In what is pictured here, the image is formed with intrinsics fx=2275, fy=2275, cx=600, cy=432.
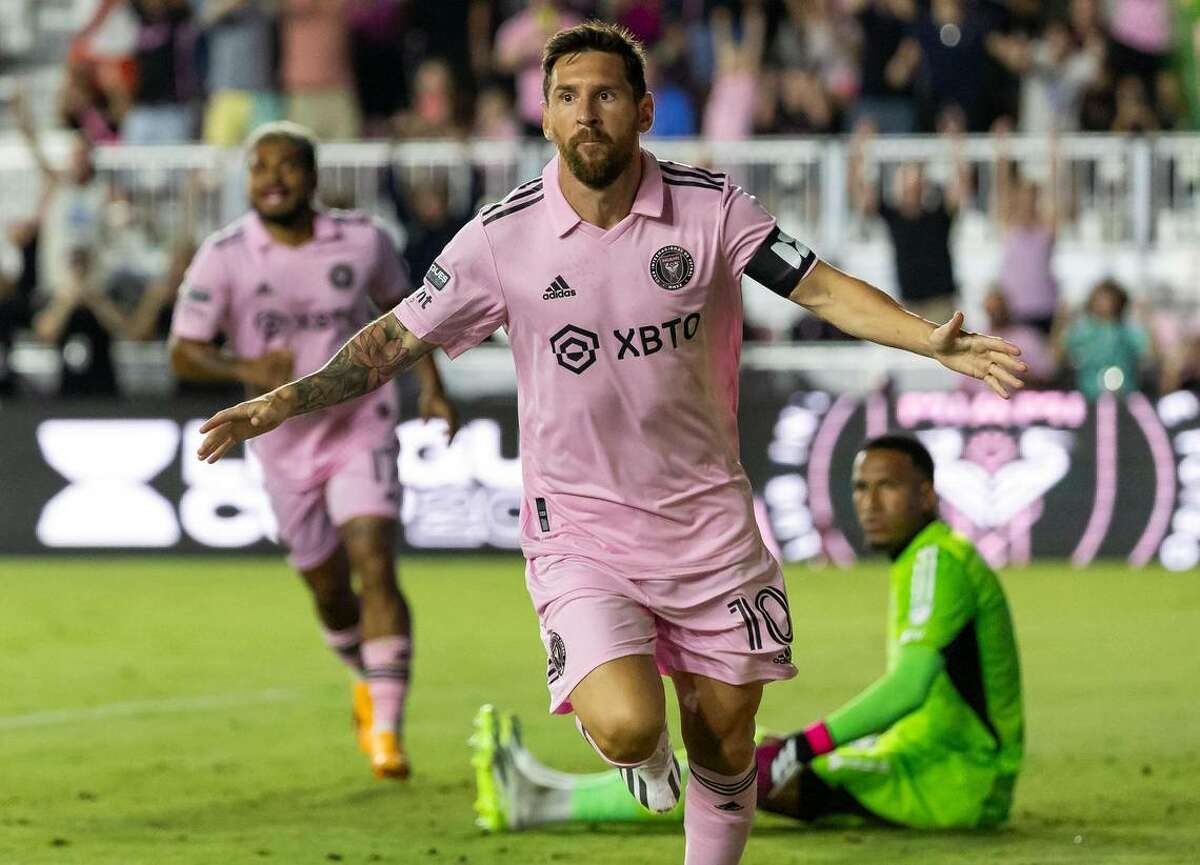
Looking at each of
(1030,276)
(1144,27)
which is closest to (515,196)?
(1030,276)

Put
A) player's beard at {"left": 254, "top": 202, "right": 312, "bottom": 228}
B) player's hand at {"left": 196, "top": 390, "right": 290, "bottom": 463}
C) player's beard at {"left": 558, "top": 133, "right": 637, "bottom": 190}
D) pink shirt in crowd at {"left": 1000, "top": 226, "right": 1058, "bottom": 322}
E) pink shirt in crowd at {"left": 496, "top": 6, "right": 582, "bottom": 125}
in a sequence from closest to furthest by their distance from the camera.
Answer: player's hand at {"left": 196, "top": 390, "right": 290, "bottom": 463} < player's beard at {"left": 558, "top": 133, "right": 637, "bottom": 190} < player's beard at {"left": 254, "top": 202, "right": 312, "bottom": 228} < pink shirt in crowd at {"left": 1000, "top": 226, "right": 1058, "bottom": 322} < pink shirt in crowd at {"left": 496, "top": 6, "right": 582, "bottom": 125}

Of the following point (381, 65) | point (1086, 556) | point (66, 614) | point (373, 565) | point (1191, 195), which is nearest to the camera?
point (373, 565)

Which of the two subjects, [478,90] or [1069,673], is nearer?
[1069,673]

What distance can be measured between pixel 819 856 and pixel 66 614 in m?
8.75

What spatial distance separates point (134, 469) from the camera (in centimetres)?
1770

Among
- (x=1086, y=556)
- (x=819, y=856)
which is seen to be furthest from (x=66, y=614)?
(x=819, y=856)

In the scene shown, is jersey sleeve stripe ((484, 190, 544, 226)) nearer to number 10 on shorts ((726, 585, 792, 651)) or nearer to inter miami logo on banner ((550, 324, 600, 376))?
inter miami logo on banner ((550, 324, 600, 376))

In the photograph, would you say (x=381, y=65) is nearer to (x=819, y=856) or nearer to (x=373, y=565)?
(x=373, y=565)

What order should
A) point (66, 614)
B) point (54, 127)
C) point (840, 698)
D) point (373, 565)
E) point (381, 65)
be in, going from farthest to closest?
point (54, 127)
point (381, 65)
point (66, 614)
point (840, 698)
point (373, 565)

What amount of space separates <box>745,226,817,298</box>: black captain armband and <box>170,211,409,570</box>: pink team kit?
3.60 metres

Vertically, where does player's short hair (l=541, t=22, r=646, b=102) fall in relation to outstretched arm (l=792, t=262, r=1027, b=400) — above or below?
above

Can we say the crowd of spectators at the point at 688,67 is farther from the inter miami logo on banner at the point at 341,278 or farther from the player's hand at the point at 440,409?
the player's hand at the point at 440,409

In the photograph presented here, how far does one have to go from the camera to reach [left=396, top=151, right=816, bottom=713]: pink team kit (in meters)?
5.92

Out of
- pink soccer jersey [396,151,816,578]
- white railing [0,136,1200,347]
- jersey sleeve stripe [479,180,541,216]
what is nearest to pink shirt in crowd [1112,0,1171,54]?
white railing [0,136,1200,347]
